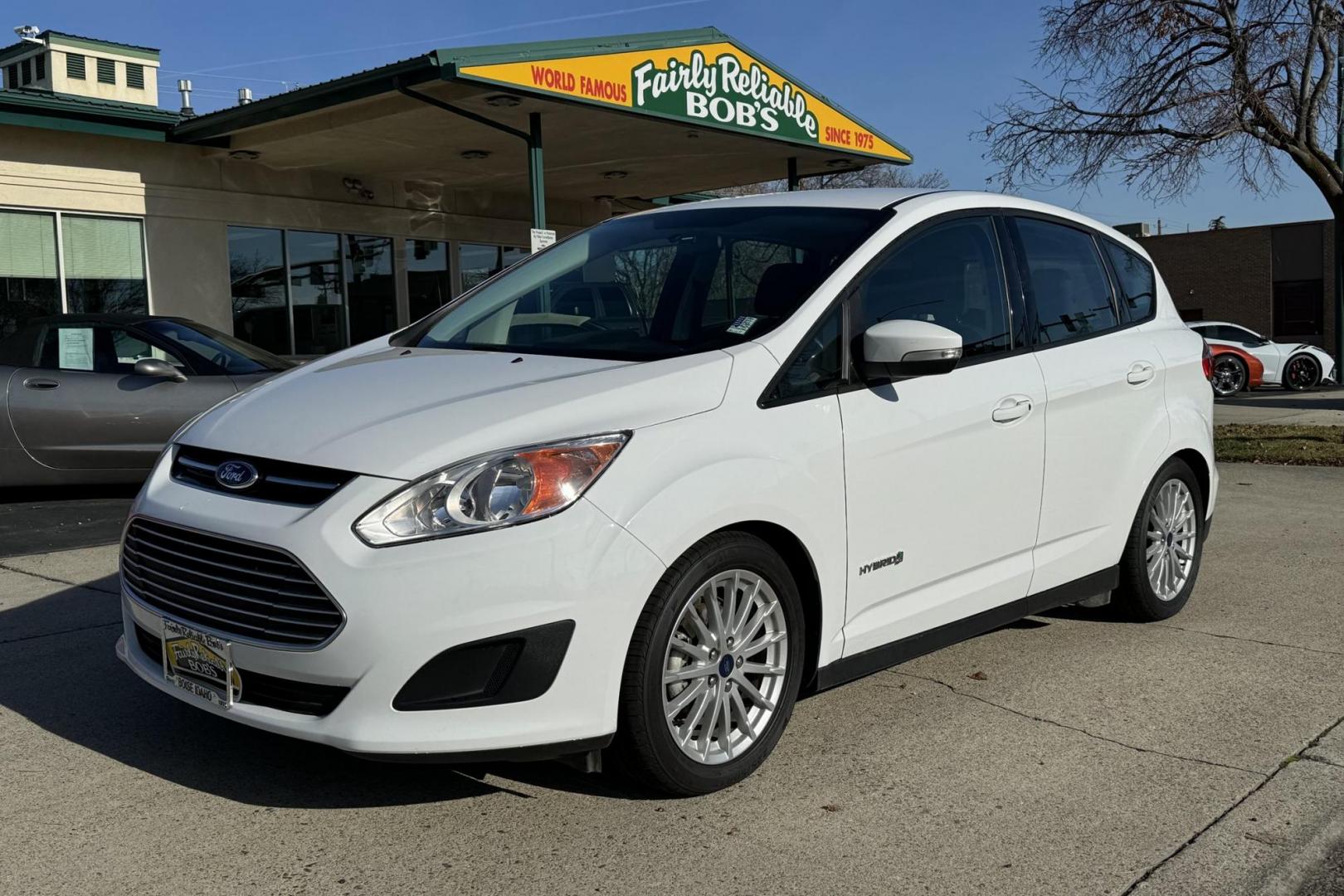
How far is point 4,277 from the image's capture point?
14.3 meters

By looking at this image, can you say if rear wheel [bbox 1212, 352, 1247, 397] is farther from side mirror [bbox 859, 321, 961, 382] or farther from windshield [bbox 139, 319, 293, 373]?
side mirror [bbox 859, 321, 961, 382]

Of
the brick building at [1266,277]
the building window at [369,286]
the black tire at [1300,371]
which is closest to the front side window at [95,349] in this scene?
the building window at [369,286]

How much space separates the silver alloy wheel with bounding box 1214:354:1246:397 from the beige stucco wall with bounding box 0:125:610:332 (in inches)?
549

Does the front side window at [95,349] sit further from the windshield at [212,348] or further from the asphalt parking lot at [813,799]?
the asphalt parking lot at [813,799]

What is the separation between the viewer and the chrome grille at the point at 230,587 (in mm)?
3164

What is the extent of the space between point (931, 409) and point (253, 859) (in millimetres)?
Answer: 2458

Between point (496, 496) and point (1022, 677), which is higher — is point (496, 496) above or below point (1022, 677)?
above

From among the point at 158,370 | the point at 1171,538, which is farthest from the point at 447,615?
the point at 158,370

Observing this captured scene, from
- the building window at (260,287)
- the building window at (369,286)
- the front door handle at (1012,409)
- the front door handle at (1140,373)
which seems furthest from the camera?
the building window at (369,286)

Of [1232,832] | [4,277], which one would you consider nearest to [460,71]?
[4,277]

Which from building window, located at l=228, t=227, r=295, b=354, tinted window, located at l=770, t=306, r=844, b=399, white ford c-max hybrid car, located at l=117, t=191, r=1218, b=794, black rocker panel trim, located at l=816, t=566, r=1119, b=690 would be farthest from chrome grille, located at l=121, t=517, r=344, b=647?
building window, located at l=228, t=227, r=295, b=354

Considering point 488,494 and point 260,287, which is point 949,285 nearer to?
point 488,494

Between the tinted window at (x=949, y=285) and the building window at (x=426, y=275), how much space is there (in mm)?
15539

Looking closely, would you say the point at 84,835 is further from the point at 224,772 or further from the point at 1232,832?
the point at 1232,832
